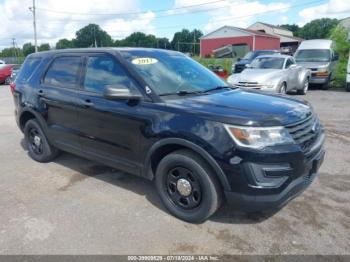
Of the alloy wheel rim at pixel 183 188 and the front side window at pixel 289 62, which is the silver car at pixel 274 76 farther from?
the alloy wheel rim at pixel 183 188

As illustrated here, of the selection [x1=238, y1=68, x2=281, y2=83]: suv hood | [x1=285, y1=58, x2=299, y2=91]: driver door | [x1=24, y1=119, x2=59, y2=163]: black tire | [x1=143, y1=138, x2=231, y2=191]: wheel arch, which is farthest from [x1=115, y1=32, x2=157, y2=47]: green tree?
[x1=143, y1=138, x2=231, y2=191]: wheel arch

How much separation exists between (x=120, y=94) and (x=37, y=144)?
2.64 meters

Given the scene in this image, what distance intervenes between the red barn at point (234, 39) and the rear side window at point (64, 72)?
47.0 m

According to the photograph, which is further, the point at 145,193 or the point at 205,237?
the point at 145,193

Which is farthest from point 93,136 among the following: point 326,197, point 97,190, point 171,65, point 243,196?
point 326,197

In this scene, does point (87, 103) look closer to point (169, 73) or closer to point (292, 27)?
point (169, 73)

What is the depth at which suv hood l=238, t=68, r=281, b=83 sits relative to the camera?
1116 cm

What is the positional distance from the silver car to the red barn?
122ft

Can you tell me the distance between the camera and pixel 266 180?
3057 mm

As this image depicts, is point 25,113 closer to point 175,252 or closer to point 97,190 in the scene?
point 97,190

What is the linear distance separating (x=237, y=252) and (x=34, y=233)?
2023 mm

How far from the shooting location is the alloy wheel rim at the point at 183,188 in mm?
3443

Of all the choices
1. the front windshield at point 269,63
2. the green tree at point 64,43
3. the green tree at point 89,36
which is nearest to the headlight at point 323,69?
the front windshield at point 269,63

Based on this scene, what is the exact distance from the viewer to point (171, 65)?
4258 millimetres
